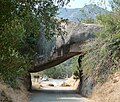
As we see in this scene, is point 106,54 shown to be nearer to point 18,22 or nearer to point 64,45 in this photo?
point 64,45

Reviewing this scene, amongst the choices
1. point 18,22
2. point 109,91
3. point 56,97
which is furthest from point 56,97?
point 18,22

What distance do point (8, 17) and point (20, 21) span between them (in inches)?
23.1

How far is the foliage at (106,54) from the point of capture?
71.5ft

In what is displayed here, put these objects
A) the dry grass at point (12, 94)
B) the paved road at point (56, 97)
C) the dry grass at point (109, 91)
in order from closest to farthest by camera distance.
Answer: the dry grass at point (109, 91)
the dry grass at point (12, 94)
the paved road at point (56, 97)

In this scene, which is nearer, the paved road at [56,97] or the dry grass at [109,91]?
the dry grass at [109,91]

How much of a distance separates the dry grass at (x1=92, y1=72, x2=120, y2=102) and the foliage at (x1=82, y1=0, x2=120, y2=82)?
2.07ft

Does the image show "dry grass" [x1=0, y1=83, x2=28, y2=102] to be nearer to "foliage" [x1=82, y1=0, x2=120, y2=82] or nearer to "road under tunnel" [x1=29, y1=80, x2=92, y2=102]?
"road under tunnel" [x1=29, y1=80, x2=92, y2=102]

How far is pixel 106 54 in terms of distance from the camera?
21.9 meters

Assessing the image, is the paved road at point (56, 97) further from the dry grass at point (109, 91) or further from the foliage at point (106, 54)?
the foliage at point (106, 54)

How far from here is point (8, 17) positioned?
8062mm

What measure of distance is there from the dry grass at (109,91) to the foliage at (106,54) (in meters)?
0.63

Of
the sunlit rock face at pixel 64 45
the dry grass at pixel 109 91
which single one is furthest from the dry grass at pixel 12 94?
the sunlit rock face at pixel 64 45

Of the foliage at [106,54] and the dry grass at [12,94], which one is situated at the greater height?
the foliage at [106,54]

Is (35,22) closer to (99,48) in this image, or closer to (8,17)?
(8,17)
